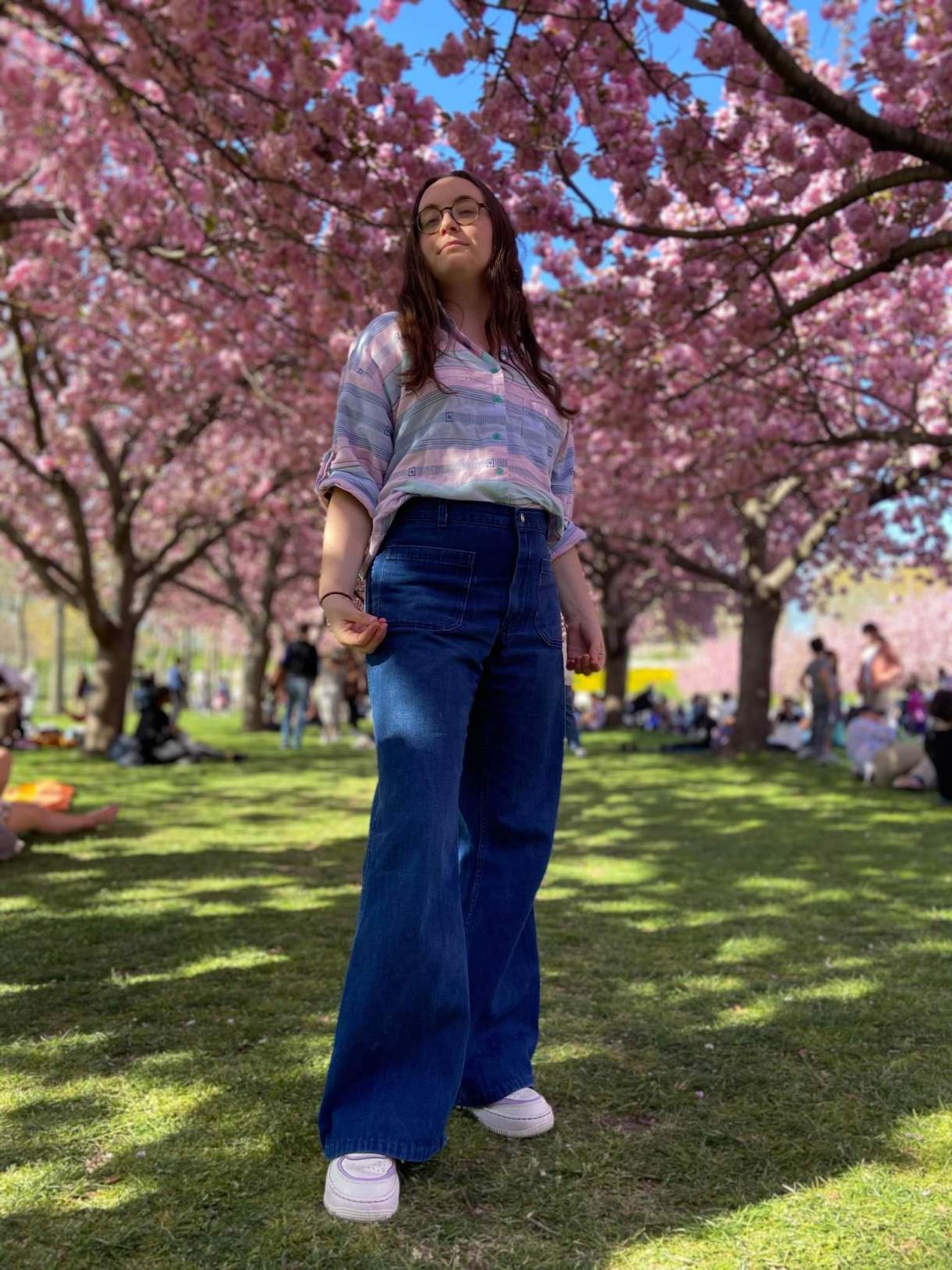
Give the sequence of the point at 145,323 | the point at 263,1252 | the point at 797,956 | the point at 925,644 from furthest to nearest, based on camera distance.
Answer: the point at 925,644 → the point at 145,323 → the point at 797,956 → the point at 263,1252

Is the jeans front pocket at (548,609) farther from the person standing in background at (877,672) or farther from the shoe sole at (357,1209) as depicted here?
the person standing in background at (877,672)

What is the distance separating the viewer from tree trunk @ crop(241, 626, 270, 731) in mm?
22203

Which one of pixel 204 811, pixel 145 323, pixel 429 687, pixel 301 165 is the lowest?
pixel 204 811

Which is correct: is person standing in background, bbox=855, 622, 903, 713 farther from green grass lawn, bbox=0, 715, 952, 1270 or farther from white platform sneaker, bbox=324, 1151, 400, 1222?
white platform sneaker, bbox=324, 1151, 400, 1222

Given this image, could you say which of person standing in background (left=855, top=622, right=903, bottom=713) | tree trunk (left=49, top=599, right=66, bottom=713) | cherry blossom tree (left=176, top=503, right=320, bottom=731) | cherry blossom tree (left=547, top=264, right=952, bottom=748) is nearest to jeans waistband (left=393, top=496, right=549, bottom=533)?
cherry blossom tree (left=547, top=264, right=952, bottom=748)

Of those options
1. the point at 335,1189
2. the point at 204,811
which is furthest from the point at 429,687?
the point at 204,811

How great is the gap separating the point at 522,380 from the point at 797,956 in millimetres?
2658

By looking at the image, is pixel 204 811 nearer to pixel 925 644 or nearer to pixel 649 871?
pixel 649 871

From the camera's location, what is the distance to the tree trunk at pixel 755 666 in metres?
15.5

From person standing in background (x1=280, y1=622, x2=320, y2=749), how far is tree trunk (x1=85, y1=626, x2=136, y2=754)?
2.56 metres

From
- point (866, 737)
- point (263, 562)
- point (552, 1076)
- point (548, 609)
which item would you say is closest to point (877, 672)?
point (866, 737)

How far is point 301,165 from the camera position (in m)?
5.92

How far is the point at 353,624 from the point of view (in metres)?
2.09

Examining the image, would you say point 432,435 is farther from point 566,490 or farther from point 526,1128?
point 526,1128
